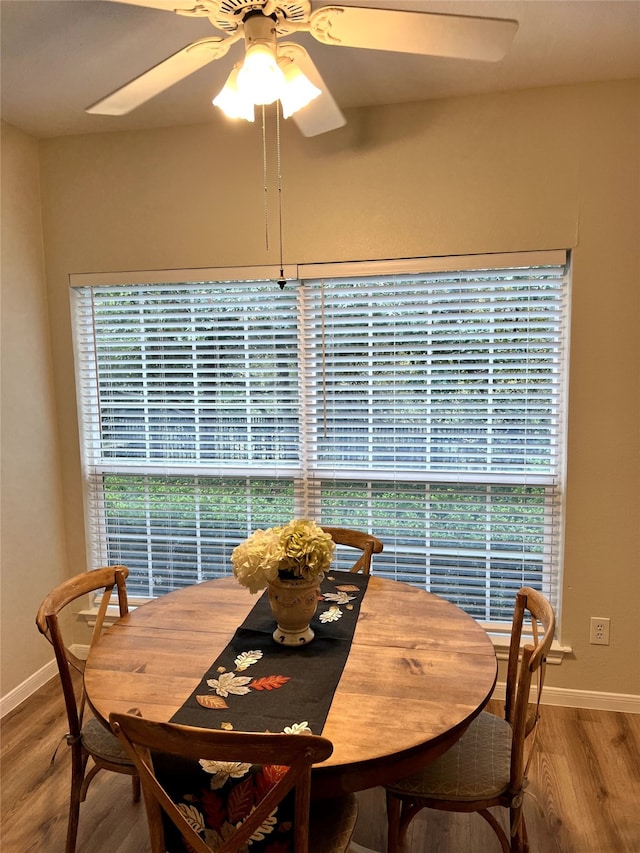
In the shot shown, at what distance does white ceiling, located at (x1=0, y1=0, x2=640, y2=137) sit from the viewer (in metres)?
1.83

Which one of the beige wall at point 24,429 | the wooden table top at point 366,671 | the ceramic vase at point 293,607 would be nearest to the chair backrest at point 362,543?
the wooden table top at point 366,671

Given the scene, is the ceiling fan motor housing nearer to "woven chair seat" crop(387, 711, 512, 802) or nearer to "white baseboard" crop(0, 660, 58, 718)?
"woven chair seat" crop(387, 711, 512, 802)

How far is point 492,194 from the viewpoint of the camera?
2.50m

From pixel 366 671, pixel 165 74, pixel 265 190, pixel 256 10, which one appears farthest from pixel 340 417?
pixel 256 10

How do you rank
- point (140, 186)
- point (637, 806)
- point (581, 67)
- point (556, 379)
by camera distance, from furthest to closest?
point (140, 186) < point (556, 379) < point (581, 67) < point (637, 806)

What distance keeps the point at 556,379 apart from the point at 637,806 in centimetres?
163

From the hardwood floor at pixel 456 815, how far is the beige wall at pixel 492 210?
356 millimetres

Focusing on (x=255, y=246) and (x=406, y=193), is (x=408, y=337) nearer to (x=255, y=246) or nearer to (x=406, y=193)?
(x=406, y=193)

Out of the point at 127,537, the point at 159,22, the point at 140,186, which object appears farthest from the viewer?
the point at 127,537

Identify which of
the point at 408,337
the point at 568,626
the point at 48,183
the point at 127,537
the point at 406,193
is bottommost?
the point at 568,626

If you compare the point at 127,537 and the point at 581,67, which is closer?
the point at 581,67

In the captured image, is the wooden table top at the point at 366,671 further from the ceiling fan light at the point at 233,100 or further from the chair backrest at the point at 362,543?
the ceiling fan light at the point at 233,100

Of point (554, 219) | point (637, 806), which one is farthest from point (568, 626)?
point (554, 219)

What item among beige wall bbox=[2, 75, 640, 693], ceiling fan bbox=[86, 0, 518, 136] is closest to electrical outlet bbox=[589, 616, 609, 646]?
beige wall bbox=[2, 75, 640, 693]
